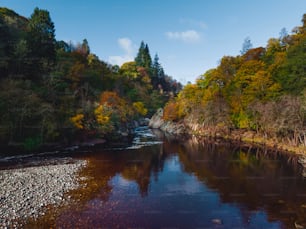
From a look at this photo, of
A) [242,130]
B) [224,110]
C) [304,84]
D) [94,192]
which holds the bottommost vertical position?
[94,192]

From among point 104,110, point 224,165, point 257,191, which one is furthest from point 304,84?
point 104,110

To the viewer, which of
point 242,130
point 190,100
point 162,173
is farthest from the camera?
point 190,100

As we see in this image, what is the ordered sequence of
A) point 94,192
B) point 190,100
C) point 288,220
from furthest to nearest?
point 190,100, point 94,192, point 288,220

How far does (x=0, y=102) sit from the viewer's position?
21.2 m

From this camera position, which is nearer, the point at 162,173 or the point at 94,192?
the point at 94,192

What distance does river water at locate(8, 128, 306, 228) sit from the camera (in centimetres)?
984

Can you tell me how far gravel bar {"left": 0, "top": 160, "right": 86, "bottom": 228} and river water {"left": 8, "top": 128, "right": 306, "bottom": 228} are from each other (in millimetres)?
881

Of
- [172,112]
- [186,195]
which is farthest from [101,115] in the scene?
[172,112]

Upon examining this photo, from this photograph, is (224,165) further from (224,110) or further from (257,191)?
(224,110)

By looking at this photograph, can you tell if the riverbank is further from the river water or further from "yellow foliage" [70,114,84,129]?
"yellow foliage" [70,114,84,129]

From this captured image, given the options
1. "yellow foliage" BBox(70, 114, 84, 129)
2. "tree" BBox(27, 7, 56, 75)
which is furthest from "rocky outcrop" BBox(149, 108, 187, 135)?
"tree" BBox(27, 7, 56, 75)

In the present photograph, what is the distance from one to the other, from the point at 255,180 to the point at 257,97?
20.7 m

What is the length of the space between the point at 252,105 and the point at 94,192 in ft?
89.7

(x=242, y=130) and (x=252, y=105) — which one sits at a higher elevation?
(x=252, y=105)
